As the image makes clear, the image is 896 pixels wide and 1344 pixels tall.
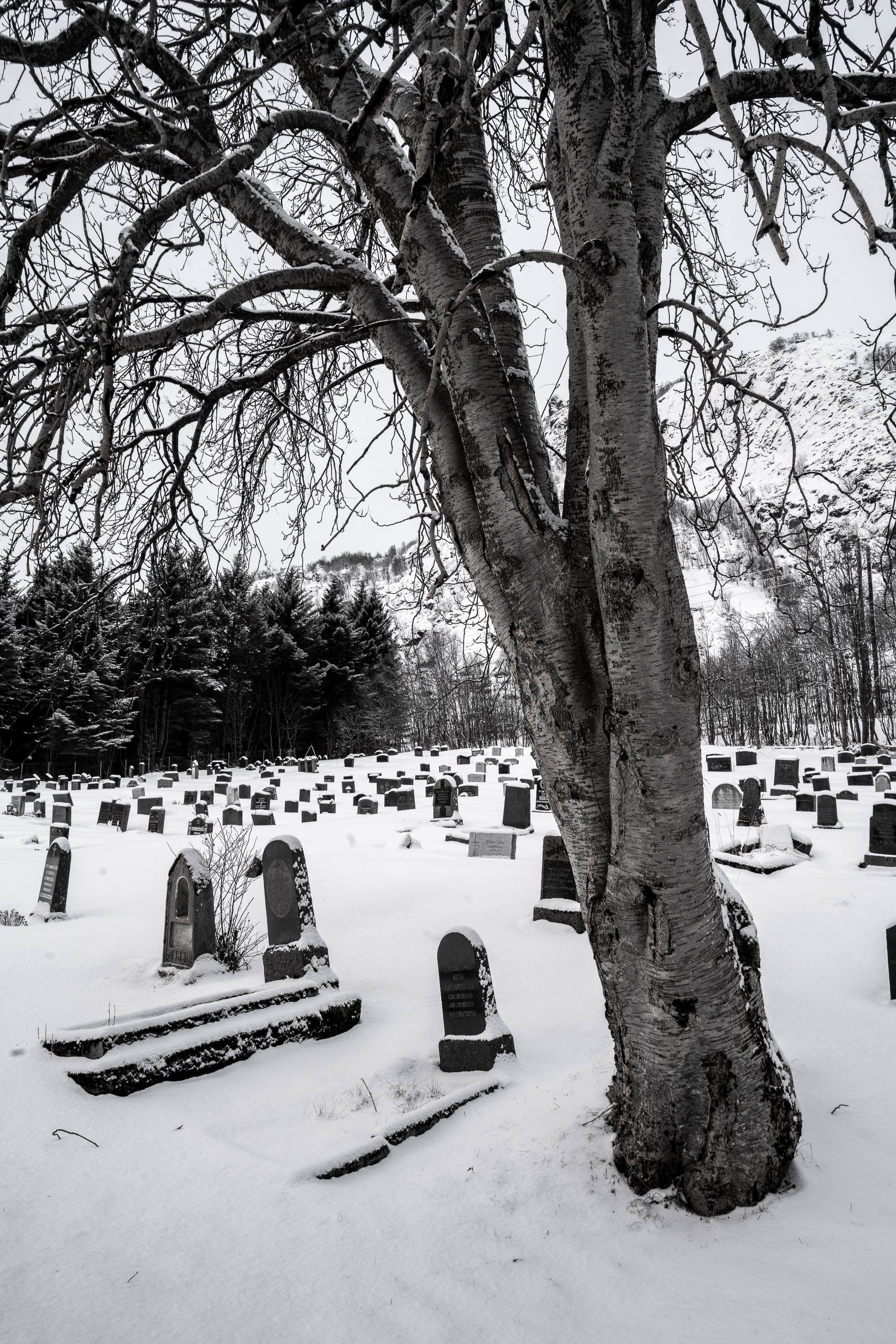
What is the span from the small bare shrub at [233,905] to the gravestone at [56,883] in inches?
62.1

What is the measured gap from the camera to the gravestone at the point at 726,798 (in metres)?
13.0

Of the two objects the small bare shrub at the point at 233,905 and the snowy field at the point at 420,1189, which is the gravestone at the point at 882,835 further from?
the small bare shrub at the point at 233,905

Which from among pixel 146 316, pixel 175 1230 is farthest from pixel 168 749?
pixel 175 1230

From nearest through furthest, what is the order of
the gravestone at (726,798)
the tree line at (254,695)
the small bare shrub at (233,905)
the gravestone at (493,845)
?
the small bare shrub at (233,905) < the gravestone at (493,845) < the gravestone at (726,798) < the tree line at (254,695)

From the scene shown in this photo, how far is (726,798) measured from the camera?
1309 cm

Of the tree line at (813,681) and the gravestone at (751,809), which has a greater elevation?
the tree line at (813,681)

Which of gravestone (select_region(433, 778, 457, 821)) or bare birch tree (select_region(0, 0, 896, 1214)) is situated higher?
bare birch tree (select_region(0, 0, 896, 1214))

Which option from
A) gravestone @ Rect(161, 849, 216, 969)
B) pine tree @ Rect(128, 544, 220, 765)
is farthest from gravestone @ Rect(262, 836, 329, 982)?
pine tree @ Rect(128, 544, 220, 765)

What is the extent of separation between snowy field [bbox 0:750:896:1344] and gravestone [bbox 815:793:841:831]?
6.25 meters

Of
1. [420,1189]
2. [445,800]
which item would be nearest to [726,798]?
[445,800]

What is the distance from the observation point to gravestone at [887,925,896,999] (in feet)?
15.5

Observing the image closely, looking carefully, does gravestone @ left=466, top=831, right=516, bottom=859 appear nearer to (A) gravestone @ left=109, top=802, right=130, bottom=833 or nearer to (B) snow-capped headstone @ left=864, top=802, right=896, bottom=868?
(B) snow-capped headstone @ left=864, top=802, right=896, bottom=868

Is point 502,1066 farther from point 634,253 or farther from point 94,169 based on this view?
point 94,169

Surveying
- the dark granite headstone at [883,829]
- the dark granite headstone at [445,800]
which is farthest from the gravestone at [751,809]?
the dark granite headstone at [445,800]
